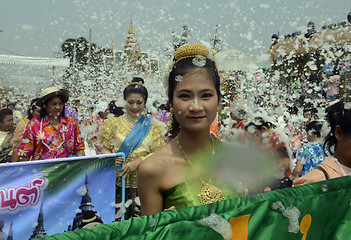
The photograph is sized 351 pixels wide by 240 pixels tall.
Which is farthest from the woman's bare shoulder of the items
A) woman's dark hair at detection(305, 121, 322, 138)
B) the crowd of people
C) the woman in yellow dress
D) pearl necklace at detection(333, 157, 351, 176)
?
woman's dark hair at detection(305, 121, 322, 138)

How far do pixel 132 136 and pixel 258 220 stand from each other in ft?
8.59

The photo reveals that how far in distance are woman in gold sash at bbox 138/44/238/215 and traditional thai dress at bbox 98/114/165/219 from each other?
86.5 inches

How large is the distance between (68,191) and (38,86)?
25.2 feet

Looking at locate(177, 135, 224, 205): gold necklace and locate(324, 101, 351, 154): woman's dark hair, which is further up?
locate(324, 101, 351, 154): woman's dark hair

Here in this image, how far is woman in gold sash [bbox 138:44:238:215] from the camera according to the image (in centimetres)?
144

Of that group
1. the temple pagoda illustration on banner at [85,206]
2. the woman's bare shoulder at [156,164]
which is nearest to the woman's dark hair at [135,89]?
the temple pagoda illustration on banner at [85,206]

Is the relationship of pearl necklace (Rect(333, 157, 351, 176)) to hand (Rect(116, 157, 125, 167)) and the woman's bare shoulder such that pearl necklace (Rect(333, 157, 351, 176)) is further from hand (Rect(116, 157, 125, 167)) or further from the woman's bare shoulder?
hand (Rect(116, 157, 125, 167))

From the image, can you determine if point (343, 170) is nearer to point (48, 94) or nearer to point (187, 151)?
point (187, 151)

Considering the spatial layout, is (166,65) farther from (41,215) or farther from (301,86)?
(301,86)

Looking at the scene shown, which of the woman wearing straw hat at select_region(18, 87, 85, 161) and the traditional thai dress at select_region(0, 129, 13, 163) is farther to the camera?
the traditional thai dress at select_region(0, 129, 13, 163)

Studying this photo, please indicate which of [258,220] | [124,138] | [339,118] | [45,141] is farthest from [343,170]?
[45,141]

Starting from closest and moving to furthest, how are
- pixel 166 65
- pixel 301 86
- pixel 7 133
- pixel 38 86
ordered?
pixel 166 65 < pixel 7 133 < pixel 301 86 < pixel 38 86

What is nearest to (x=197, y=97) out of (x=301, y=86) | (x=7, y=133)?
(x=7, y=133)

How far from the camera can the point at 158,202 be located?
144 cm
